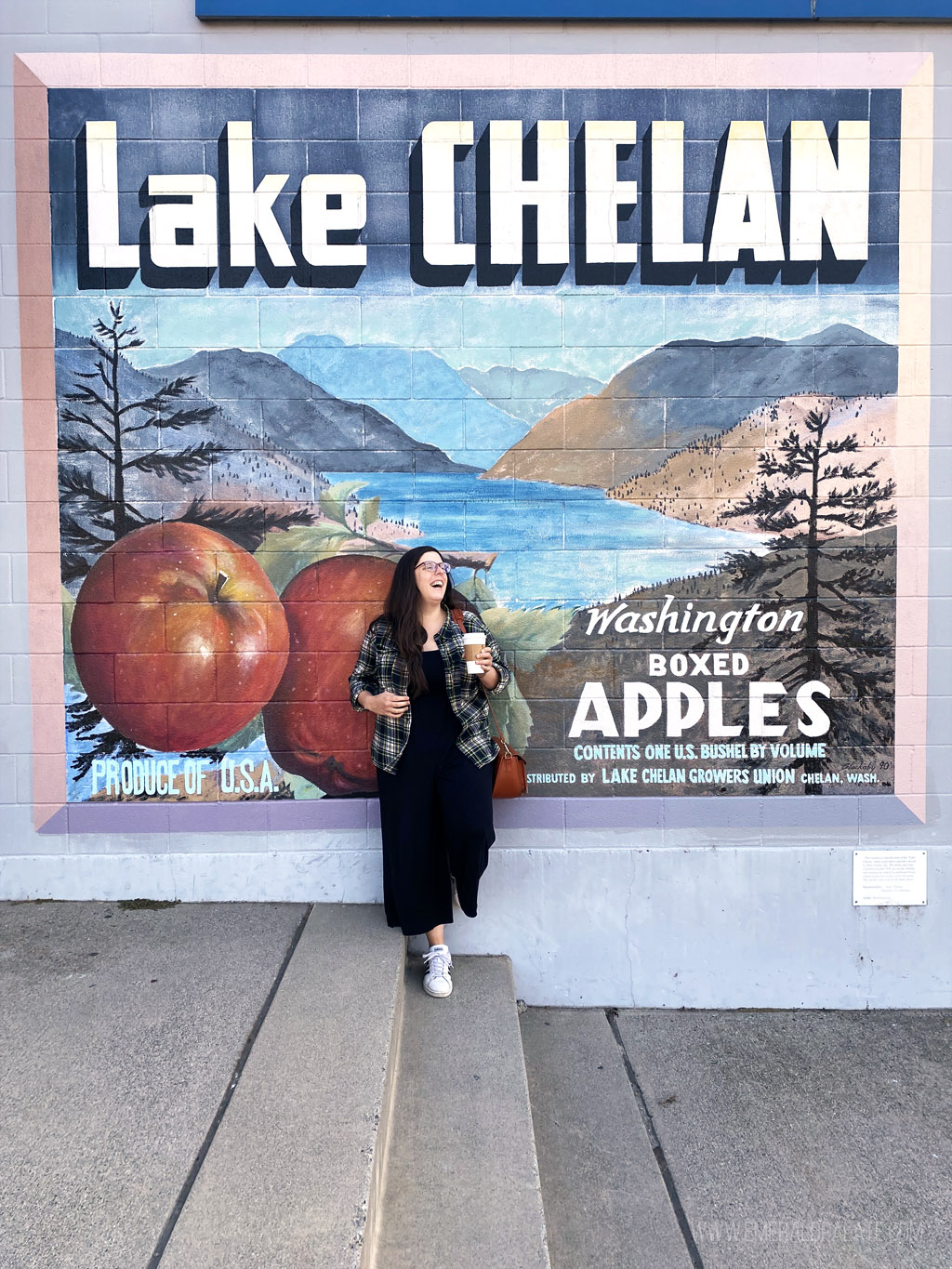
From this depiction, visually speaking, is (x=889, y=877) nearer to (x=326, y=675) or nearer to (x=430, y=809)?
(x=430, y=809)

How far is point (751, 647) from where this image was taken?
4.10 meters

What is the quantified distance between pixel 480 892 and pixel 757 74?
409cm

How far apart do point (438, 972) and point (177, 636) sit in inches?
77.3

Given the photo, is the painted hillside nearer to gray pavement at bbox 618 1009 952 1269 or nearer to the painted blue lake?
the painted blue lake

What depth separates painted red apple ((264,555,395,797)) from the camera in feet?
13.2

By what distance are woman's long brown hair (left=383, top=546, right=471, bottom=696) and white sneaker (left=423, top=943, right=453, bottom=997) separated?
1.14 meters

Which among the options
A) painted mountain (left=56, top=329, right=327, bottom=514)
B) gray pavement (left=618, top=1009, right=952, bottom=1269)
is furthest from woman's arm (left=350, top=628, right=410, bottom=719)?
gray pavement (left=618, top=1009, right=952, bottom=1269)

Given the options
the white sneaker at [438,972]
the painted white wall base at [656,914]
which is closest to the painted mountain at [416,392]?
the painted white wall base at [656,914]

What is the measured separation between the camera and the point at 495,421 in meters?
4.03

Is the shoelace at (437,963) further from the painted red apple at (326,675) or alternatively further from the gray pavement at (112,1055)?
the painted red apple at (326,675)

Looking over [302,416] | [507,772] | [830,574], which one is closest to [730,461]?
[830,574]

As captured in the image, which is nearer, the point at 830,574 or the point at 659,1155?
the point at 659,1155

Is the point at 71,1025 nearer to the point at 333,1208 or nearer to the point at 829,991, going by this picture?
the point at 333,1208

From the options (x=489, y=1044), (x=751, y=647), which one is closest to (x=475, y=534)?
(x=751, y=647)
